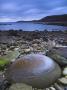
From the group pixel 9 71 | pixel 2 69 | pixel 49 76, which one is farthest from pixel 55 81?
pixel 2 69

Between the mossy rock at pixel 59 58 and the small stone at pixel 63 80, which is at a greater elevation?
Result: the mossy rock at pixel 59 58

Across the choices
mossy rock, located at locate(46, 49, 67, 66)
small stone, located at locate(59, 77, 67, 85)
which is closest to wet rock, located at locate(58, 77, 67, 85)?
small stone, located at locate(59, 77, 67, 85)

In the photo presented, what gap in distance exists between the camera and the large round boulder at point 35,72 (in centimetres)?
518

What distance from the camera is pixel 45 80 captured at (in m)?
5.24

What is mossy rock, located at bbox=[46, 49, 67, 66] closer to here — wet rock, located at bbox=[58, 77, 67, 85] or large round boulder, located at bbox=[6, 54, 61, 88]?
large round boulder, located at bbox=[6, 54, 61, 88]

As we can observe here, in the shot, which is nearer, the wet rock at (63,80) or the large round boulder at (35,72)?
the wet rock at (63,80)

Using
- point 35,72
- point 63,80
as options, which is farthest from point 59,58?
point 35,72

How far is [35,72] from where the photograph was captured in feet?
17.1

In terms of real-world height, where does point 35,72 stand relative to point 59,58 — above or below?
below

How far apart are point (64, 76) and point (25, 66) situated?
37.3 inches

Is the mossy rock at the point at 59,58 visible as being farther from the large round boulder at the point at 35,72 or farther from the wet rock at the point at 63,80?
the wet rock at the point at 63,80

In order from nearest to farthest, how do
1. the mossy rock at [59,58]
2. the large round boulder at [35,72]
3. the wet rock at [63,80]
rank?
the wet rock at [63,80]
the large round boulder at [35,72]
the mossy rock at [59,58]

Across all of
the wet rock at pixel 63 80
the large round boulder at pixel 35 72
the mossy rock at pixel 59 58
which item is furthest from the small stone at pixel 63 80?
the mossy rock at pixel 59 58

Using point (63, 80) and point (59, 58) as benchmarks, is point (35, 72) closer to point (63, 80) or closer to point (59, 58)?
point (63, 80)
